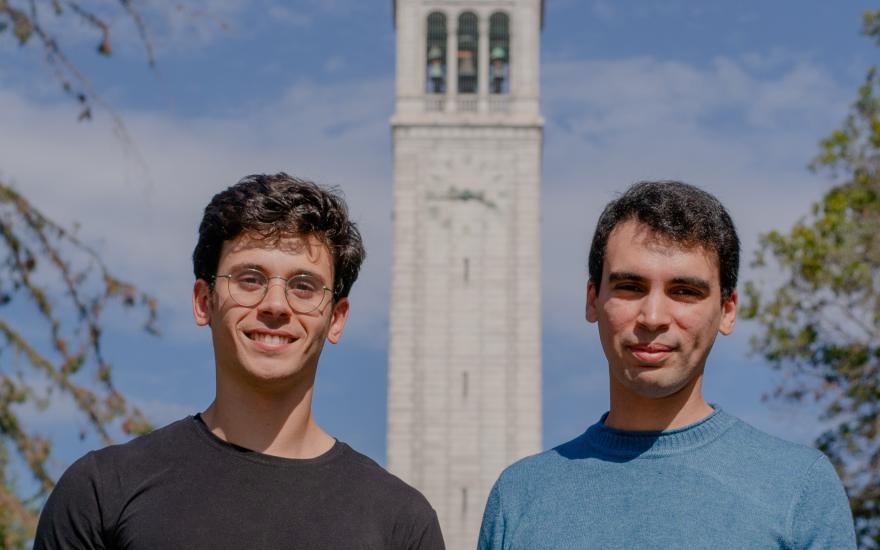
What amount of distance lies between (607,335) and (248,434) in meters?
1.35

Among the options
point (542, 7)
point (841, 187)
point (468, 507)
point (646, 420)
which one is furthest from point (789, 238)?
point (542, 7)

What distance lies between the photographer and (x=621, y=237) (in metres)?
5.28

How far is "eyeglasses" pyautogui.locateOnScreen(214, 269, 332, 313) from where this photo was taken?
500 cm

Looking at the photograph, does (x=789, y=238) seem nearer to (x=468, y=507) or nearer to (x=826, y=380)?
(x=826, y=380)

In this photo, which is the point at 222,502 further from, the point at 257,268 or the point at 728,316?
the point at 728,316

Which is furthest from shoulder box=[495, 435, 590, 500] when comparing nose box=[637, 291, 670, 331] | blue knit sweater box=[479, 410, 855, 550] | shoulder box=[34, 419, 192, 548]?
shoulder box=[34, 419, 192, 548]

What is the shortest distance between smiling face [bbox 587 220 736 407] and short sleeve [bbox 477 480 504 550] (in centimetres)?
69

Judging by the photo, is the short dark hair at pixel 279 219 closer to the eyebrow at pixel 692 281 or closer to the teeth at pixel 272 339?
the teeth at pixel 272 339

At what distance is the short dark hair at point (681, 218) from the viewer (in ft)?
17.0

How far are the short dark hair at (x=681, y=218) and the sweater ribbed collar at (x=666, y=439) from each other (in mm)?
465

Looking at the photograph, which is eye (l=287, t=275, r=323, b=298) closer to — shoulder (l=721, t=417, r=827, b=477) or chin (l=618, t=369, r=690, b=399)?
chin (l=618, t=369, r=690, b=399)

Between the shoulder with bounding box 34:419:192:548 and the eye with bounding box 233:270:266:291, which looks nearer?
the shoulder with bounding box 34:419:192:548

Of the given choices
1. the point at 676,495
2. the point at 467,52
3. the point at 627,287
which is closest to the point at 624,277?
the point at 627,287

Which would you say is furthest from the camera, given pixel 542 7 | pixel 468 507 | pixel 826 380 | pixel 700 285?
pixel 542 7
